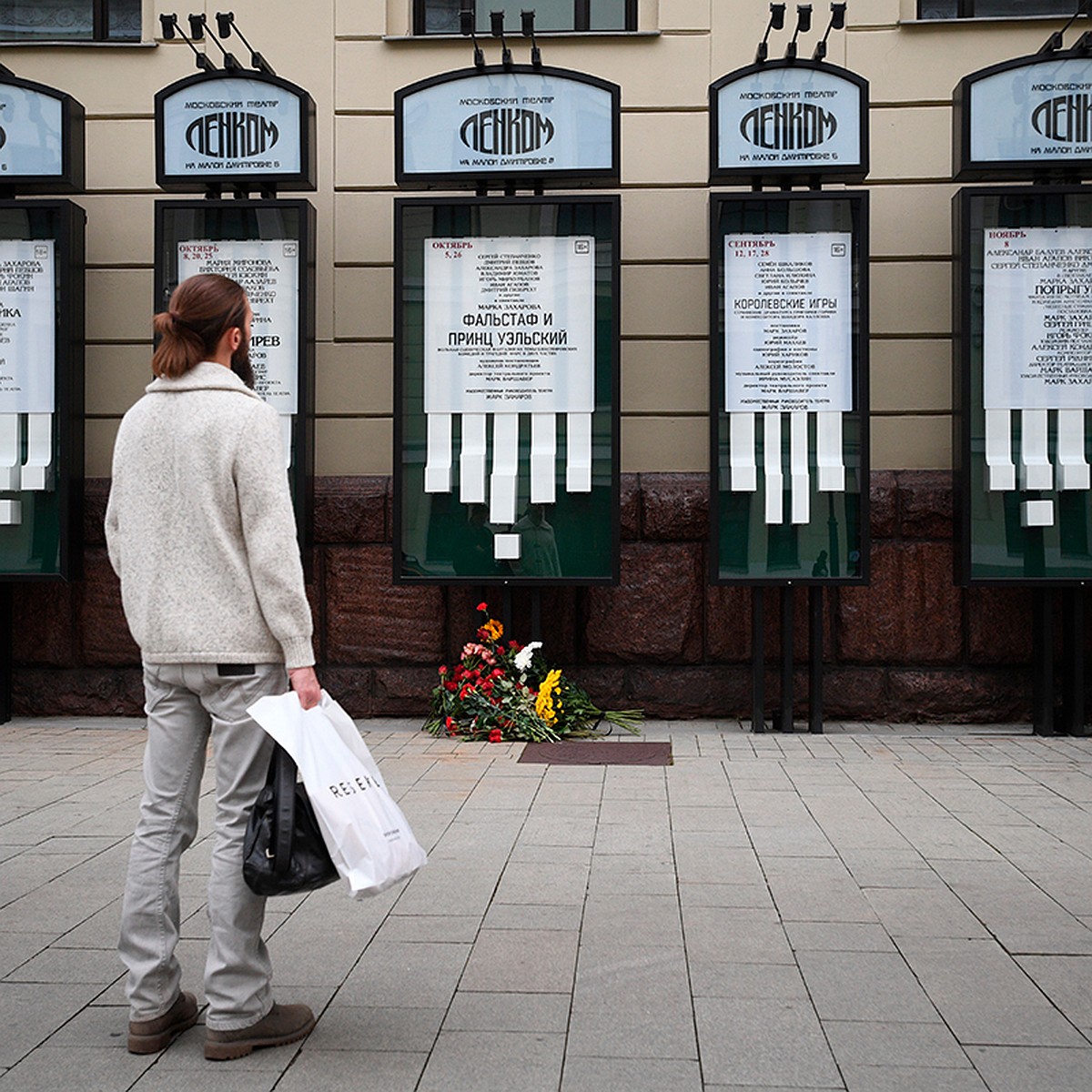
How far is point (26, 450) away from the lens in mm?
8695

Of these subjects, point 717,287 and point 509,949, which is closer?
point 509,949

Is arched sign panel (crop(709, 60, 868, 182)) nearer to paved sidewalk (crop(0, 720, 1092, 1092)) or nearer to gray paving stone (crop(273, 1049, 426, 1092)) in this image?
paved sidewalk (crop(0, 720, 1092, 1092))

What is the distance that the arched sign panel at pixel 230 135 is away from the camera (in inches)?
324

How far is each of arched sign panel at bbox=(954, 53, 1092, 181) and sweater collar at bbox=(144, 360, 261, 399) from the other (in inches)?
239

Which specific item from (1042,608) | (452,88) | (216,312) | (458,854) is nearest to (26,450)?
(452,88)

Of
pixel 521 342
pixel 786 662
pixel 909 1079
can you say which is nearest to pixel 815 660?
pixel 786 662

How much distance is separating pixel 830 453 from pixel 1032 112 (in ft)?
7.80

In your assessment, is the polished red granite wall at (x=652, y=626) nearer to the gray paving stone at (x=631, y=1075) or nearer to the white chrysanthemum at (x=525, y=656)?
the white chrysanthemum at (x=525, y=656)

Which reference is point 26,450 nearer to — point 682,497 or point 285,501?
point 682,497

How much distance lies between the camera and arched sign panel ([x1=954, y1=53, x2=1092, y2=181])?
314 inches

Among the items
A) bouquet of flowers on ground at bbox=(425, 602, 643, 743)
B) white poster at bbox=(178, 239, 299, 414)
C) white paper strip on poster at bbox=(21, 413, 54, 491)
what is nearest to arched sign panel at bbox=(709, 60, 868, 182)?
white poster at bbox=(178, 239, 299, 414)

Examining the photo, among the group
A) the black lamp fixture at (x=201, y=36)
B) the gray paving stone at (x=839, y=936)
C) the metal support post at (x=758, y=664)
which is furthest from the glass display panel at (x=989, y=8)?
the gray paving stone at (x=839, y=936)

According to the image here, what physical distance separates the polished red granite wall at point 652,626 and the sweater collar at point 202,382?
555cm

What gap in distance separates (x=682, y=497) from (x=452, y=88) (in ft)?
9.81
